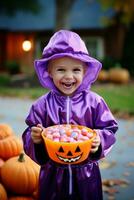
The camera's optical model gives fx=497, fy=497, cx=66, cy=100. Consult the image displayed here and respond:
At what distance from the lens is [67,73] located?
9.16 feet

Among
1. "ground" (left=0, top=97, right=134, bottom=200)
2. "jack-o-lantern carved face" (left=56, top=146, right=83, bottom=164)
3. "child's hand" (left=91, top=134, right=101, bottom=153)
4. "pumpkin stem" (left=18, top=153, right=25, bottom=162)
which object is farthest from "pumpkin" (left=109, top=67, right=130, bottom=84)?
"jack-o-lantern carved face" (left=56, top=146, right=83, bottom=164)

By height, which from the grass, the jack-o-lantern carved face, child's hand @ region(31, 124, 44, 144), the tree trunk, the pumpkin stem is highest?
the tree trunk

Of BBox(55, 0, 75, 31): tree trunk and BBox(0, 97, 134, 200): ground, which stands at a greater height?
BBox(55, 0, 75, 31): tree trunk

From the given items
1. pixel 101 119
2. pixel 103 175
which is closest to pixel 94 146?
pixel 101 119

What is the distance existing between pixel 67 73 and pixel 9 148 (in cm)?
175

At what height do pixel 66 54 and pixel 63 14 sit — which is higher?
pixel 63 14

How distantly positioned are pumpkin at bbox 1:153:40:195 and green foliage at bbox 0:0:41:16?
1649 centimetres

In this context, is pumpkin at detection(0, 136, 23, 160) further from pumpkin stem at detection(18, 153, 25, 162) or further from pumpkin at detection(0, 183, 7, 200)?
pumpkin at detection(0, 183, 7, 200)

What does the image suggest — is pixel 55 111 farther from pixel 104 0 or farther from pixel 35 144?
pixel 104 0

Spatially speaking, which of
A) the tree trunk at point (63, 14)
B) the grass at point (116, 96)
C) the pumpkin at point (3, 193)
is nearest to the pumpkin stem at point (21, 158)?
the pumpkin at point (3, 193)

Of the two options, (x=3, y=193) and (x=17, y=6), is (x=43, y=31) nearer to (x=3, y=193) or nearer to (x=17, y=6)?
(x=17, y=6)

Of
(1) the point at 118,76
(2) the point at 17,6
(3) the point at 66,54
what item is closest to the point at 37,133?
(3) the point at 66,54

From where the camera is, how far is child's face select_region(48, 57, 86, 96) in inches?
110

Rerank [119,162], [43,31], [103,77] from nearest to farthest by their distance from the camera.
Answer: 1. [119,162]
2. [103,77]
3. [43,31]
